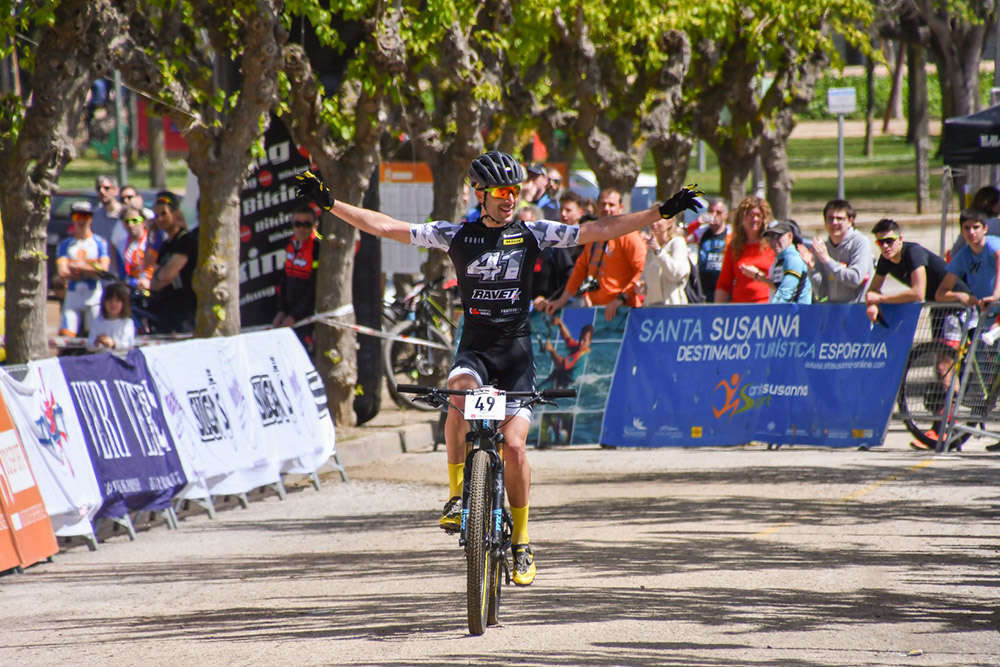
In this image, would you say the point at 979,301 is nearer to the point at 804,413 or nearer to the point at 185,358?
the point at 804,413

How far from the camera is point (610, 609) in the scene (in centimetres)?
768

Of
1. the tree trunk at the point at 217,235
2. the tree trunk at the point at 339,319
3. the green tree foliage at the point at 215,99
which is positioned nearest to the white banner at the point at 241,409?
the tree trunk at the point at 217,235

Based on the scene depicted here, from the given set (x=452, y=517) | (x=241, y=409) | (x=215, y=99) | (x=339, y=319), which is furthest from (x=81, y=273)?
(x=452, y=517)

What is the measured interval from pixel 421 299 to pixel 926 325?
583 centimetres

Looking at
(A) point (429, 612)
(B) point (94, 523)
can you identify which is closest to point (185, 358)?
(B) point (94, 523)

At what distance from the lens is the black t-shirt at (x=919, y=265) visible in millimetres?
13320

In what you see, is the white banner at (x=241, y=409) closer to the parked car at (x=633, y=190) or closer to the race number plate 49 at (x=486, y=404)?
the race number plate 49 at (x=486, y=404)

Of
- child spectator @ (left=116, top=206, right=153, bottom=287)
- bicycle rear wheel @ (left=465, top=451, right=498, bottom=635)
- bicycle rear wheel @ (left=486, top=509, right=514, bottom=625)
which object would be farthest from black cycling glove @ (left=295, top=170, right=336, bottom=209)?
child spectator @ (left=116, top=206, right=153, bottom=287)

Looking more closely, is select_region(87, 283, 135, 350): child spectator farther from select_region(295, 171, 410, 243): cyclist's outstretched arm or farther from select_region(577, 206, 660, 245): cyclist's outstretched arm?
select_region(577, 206, 660, 245): cyclist's outstretched arm

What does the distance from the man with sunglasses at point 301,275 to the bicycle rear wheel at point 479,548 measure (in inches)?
335

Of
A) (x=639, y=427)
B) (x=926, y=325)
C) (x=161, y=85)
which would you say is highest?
(x=161, y=85)

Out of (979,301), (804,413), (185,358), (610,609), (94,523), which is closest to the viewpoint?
(610,609)

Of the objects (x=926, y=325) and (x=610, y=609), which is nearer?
(x=610, y=609)

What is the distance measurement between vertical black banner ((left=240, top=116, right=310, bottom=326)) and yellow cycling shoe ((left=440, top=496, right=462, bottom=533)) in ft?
28.7
